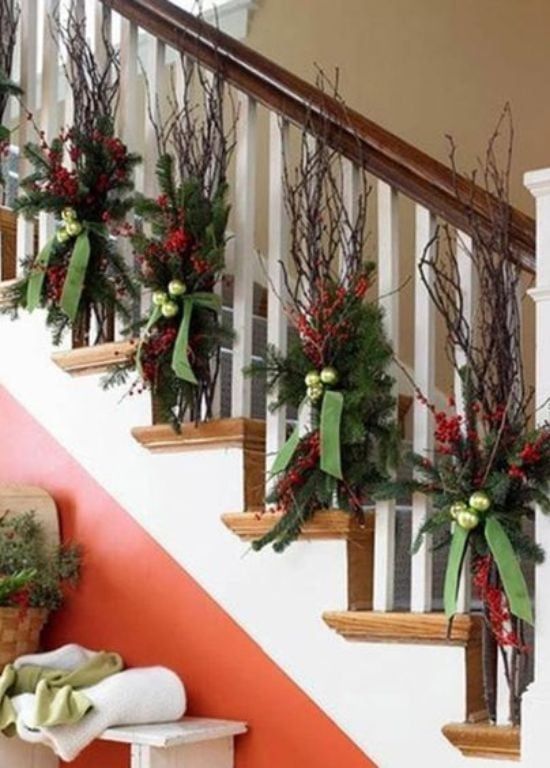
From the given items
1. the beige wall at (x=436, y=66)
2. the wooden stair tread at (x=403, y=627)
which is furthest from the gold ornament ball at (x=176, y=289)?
the beige wall at (x=436, y=66)

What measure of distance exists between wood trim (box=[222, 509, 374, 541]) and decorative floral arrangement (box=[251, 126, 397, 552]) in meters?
0.02

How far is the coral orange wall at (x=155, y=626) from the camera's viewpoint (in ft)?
7.52

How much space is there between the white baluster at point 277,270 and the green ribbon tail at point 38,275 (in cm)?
53

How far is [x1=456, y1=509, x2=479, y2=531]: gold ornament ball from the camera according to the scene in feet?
6.46

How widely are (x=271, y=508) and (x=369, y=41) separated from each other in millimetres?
2237

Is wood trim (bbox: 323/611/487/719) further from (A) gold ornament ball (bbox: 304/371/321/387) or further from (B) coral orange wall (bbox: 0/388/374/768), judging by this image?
(A) gold ornament ball (bbox: 304/371/321/387)

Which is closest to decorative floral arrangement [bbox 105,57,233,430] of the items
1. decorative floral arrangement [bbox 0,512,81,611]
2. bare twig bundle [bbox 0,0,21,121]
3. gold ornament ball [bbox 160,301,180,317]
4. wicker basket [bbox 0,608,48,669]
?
gold ornament ball [bbox 160,301,180,317]

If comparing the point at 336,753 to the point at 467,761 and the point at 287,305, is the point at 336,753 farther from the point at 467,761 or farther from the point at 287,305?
the point at 287,305

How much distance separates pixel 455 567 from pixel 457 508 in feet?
0.31

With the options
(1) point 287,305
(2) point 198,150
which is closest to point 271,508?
(1) point 287,305

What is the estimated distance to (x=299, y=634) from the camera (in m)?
2.29

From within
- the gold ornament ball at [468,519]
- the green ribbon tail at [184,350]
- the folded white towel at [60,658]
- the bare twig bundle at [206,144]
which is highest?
the bare twig bundle at [206,144]

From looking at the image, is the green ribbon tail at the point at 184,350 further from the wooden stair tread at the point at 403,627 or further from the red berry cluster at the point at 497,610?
the red berry cluster at the point at 497,610

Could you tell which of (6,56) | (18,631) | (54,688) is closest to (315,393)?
(54,688)
